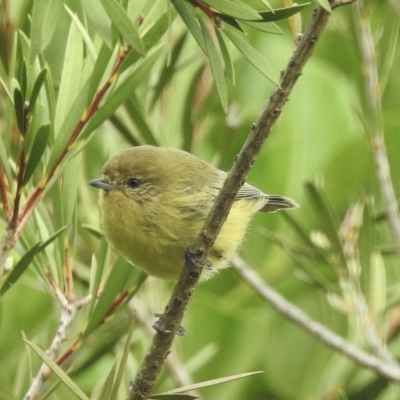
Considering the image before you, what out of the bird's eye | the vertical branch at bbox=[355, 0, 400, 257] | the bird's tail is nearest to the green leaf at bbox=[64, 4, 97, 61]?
the vertical branch at bbox=[355, 0, 400, 257]

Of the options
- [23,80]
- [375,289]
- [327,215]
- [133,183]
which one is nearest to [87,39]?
[23,80]

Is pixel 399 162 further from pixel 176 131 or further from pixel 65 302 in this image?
pixel 65 302

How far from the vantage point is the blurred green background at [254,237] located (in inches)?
76.7

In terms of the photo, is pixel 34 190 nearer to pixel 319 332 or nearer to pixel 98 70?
pixel 98 70

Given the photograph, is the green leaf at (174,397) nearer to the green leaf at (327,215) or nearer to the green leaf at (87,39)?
the green leaf at (87,39)

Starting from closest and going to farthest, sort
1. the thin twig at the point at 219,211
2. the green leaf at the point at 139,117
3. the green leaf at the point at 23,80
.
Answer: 1. the thin twig at the point at 219,211
2. the green leaf at the point at 23,80
3. the green leaf at the point at 139,117

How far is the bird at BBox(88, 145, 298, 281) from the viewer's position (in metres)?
2.23

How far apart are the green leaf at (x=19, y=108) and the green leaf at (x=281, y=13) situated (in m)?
0.35

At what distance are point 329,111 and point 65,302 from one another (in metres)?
1.16

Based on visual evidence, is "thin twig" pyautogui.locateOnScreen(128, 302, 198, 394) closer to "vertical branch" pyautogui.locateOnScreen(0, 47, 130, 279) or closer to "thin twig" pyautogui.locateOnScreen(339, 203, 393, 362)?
"thin twig" pyautogui.locateOnScreen(339, 203, 393, 362)

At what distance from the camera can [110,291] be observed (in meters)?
1.53

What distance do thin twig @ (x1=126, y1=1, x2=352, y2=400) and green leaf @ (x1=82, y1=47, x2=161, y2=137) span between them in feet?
0.82

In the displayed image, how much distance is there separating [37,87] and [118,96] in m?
0.25

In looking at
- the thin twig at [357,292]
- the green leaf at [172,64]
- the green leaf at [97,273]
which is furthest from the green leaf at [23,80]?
the thin twig at [357,292]
